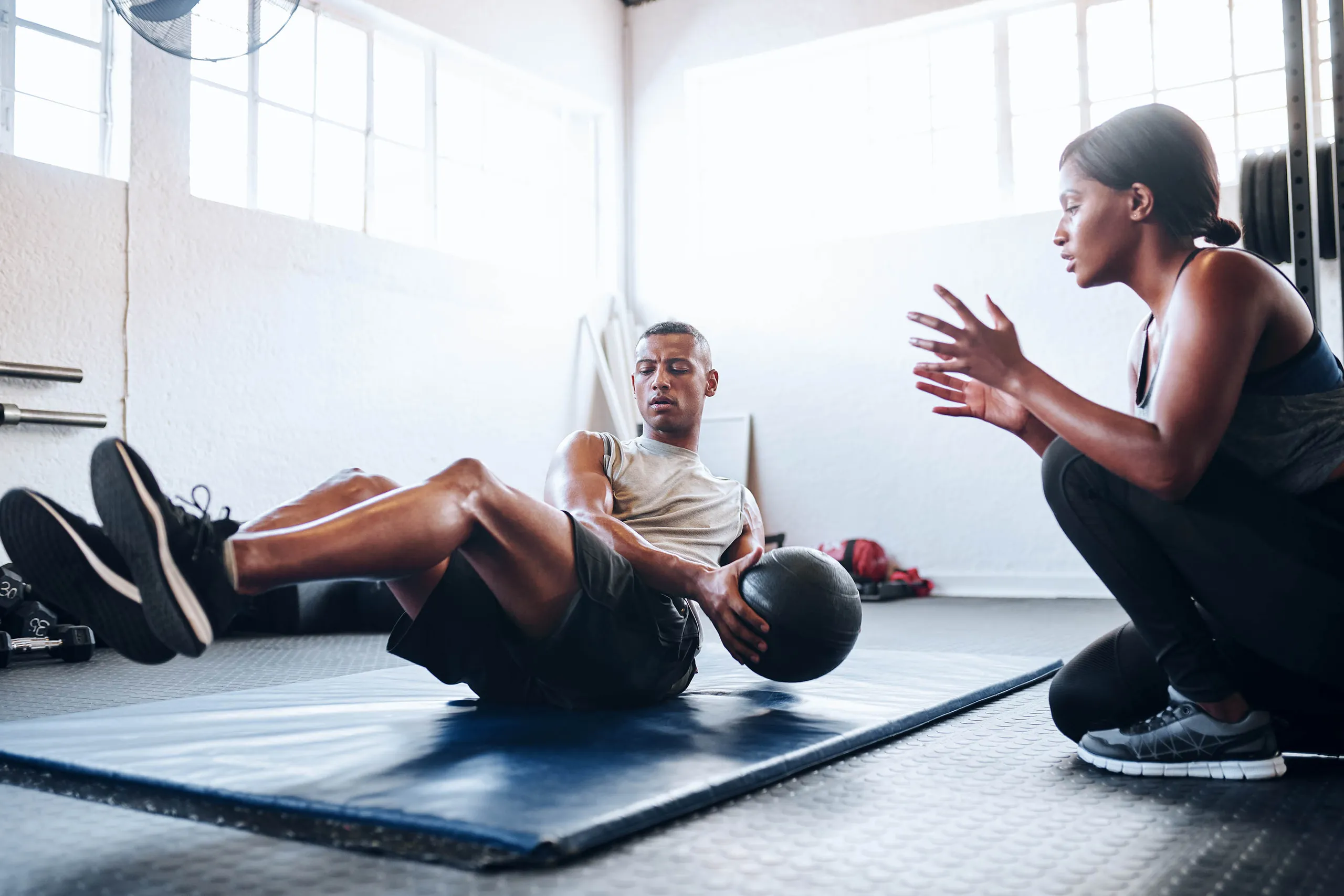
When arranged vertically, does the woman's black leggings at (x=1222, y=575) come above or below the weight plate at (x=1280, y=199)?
below

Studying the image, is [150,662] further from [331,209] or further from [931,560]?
[931,560]

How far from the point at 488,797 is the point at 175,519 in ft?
1.97

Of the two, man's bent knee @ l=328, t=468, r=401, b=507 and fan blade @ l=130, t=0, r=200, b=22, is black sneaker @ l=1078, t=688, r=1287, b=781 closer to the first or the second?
Result: man's bent knee @ l=328, t=468, r=401, b=507

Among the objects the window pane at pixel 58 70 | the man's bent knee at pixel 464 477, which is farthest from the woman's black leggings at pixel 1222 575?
the window pane at pixel 58 70

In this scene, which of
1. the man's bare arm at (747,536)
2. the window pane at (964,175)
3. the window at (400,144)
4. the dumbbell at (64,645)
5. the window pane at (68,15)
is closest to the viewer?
the man's bare arm at (747,536)

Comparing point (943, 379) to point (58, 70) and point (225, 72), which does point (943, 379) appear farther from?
point (225, 72)

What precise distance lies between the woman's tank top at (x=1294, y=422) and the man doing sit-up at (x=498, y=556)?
0.94 m

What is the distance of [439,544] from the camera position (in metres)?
1.83

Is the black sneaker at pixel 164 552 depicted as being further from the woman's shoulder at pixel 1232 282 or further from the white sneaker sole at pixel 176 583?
the woman's shoulder at pixel 1232 282

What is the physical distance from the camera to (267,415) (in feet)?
17.2

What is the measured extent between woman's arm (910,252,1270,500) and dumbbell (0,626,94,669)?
3145mm

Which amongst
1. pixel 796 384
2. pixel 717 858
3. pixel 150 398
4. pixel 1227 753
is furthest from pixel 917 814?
pixel 796 384

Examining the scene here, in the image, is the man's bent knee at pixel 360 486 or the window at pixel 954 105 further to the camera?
the window at pixel 954 105

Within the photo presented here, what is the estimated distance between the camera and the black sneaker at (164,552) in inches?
60.2
